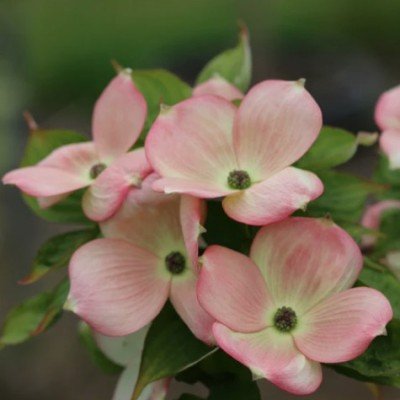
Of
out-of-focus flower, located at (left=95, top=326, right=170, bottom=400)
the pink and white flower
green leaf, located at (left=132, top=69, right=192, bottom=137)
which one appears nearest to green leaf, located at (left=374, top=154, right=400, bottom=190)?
the pink and white flower

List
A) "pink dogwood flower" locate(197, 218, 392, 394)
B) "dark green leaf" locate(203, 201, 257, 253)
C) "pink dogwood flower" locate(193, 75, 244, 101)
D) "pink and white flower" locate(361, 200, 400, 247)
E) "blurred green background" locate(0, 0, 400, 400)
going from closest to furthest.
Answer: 1. "pink dogwood flower" locate(197, 218, 392, 394)
2. "dark green leaf" locate(203, 201, 257, 253)
3. "pink dogwood flower" locate(193, 75, 244, 101)
4. "pink and white flower" locate(361, 200, 400, 247)
5. "blurred green background" locate(0, 0, 400, 400)

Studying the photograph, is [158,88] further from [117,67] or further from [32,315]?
[32,315]

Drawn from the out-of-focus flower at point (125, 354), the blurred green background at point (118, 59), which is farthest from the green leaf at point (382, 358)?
the blurred green background at point (118, 59)

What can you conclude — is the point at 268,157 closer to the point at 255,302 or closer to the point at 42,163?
the point at 255,302

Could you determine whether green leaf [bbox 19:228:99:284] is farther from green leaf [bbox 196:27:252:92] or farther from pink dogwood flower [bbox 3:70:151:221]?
green leaf [bbox 196:27:252:92]

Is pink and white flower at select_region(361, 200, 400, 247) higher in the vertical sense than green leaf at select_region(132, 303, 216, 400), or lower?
lower

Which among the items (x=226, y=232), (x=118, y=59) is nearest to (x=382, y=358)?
(x=226, y=232)

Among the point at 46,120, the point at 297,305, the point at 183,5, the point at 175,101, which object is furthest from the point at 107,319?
the point at 183,5
